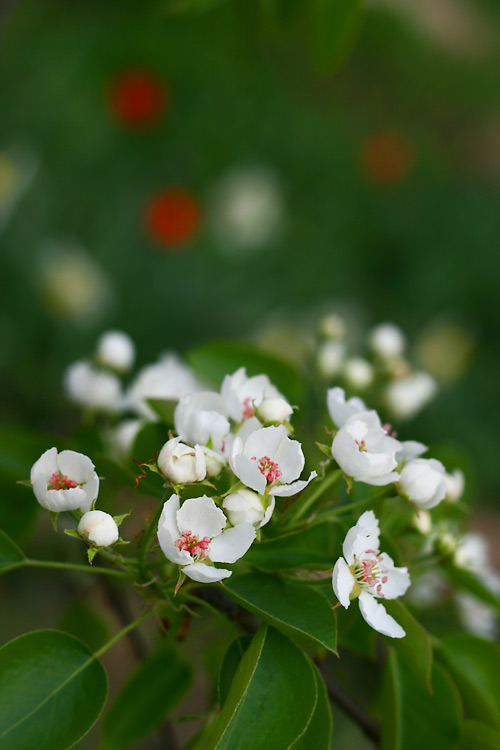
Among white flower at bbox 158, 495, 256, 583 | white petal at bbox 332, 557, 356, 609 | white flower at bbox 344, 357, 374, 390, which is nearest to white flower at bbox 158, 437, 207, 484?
white flower at bbox 158, 495, 256, 583

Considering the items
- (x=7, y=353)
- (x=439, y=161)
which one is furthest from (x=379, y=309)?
(x=7, y=353)

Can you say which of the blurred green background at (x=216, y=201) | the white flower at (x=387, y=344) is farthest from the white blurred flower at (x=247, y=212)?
the white flower at (x=387, y=344)

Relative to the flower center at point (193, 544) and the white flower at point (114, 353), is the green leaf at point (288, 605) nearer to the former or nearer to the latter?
the flower center at point (193, 544)

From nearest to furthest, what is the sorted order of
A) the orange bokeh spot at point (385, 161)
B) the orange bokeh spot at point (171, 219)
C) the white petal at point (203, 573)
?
1. the white petal at point (203, 573)
2. the orange bokeh spot at point (171, 219)
3. the orange bokeh spot at point (385, 161)

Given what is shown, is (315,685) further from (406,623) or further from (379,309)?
(379,309)

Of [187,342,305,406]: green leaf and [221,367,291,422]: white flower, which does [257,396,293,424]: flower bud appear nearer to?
[221,367,291,422]: white flower

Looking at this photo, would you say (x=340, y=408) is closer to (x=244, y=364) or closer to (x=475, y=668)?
(x=244, y=364)
